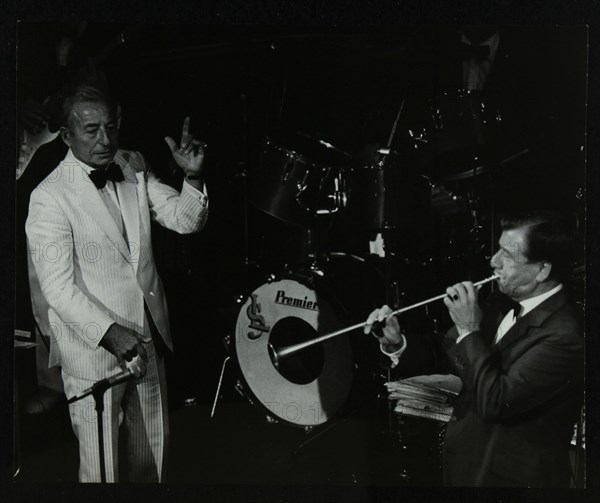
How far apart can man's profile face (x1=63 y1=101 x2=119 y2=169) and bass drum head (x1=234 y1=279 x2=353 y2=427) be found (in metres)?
0.74

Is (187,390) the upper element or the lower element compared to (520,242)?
lower

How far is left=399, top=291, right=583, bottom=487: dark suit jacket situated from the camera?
7.70 feet

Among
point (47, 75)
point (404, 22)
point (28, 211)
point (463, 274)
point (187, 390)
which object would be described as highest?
point (404, 22)

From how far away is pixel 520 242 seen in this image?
93.5 inches

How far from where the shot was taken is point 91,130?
244 cm

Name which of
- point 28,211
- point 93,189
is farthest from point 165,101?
point 28,211

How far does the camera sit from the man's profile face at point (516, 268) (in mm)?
2373

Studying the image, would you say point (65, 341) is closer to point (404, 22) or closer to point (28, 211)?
point (28, 211)

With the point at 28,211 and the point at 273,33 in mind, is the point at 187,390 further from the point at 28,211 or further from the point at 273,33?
the point at 273,33

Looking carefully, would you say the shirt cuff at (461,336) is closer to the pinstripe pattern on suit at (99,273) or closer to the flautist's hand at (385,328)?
the flautist's hand at (385,328)

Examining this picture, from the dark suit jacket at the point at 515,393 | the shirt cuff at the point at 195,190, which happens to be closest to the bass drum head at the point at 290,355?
the dark suit jacket at the point at 515,393

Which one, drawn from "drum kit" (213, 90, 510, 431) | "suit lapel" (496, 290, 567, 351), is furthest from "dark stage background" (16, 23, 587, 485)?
"suit lapel" (496, 290, 567, 351)

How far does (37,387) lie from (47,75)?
1.10 meters

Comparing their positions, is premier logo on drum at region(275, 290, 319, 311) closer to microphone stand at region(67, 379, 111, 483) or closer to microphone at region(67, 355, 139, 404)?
microphone at region(67, 355, 139, 404)
